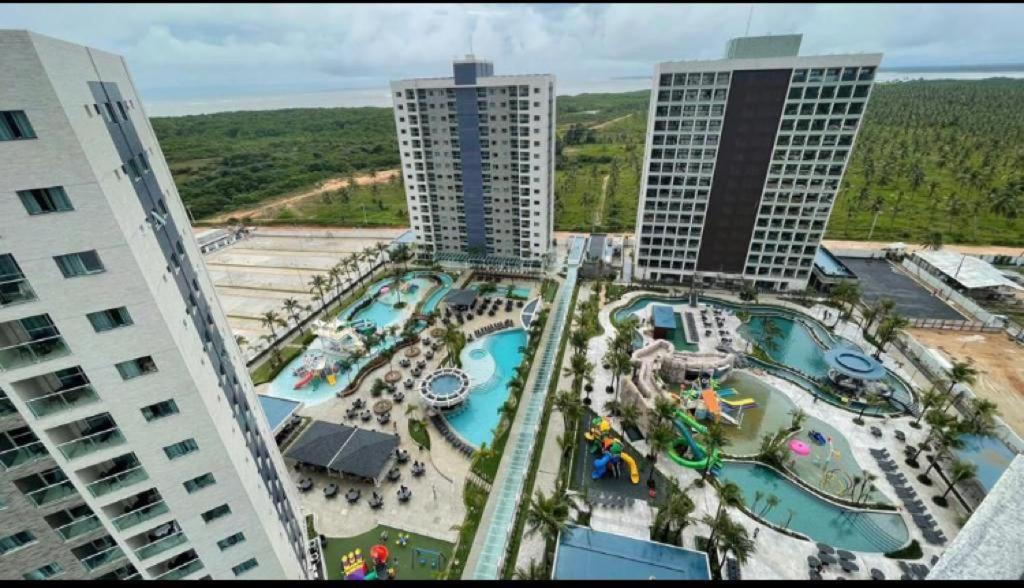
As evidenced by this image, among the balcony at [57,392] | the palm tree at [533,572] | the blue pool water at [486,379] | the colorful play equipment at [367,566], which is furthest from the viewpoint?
the blue pool water at [486,379]

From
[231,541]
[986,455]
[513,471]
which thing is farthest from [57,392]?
[986,455]

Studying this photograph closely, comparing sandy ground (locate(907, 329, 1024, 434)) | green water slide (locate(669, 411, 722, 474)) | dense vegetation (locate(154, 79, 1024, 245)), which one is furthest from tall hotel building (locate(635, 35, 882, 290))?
green water slide (locate(669, 411, 722, 474))

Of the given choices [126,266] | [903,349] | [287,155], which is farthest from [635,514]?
[287,155]

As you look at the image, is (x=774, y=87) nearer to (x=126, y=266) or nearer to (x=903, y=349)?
(x=903, y=349)

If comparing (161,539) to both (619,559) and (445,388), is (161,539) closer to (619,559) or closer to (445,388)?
(619,559)

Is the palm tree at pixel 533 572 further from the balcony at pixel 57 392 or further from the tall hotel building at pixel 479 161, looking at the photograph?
the tall hotel building at pixel 479 161

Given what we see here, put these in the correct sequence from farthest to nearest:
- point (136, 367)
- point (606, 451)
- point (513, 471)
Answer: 1. point (606, 451)
2. point (513, 471)
3. point (136, 367)

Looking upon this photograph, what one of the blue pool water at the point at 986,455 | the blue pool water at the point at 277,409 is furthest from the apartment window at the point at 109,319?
the blue pool water at the point at 986,455

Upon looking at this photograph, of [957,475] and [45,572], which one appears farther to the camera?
[957,475]
